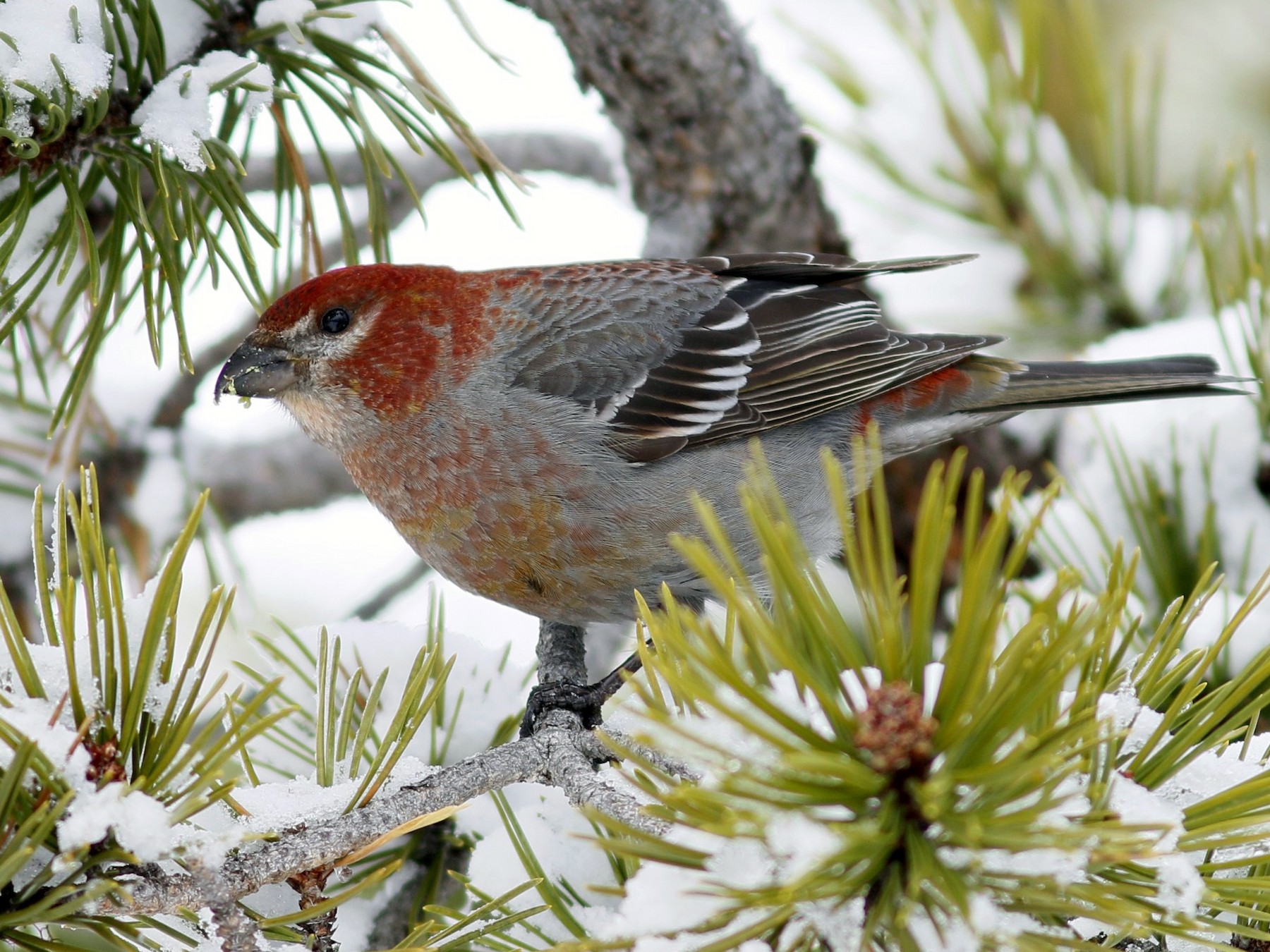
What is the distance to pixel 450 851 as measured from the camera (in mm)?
2473

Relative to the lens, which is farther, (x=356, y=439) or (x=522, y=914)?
(x=356, y=439)

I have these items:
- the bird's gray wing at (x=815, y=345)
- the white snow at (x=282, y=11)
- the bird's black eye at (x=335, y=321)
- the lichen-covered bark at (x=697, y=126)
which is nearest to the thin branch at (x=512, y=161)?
the lichen-covered bark at (x=697, y=126)

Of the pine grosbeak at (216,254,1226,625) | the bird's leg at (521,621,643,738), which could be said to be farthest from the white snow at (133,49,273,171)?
the bird's leg at (521,621,643,738)

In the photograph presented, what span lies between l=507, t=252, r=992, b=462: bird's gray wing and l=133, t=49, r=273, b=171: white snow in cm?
143

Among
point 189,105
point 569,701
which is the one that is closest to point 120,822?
point 189,105

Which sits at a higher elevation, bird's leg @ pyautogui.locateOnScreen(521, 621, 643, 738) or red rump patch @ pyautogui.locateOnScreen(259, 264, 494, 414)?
red rump patch @ pyautogui.locateOnScreen(259, 264, 494, 414)

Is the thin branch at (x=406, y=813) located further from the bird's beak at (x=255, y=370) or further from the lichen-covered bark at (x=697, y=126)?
the lichen-covered bark at (x=697, y=126)

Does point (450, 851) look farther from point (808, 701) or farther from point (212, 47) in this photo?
point (212, 47)

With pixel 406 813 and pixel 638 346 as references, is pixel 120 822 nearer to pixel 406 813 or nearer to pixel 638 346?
pixel 406 813

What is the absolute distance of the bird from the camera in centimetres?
305

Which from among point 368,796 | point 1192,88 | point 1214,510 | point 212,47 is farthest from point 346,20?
point 1192,88

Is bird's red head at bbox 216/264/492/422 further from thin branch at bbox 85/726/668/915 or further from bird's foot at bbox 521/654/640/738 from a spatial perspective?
thin branch at bbox 85/726/668/915

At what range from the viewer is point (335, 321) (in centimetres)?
322

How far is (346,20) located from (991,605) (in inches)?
73.2
